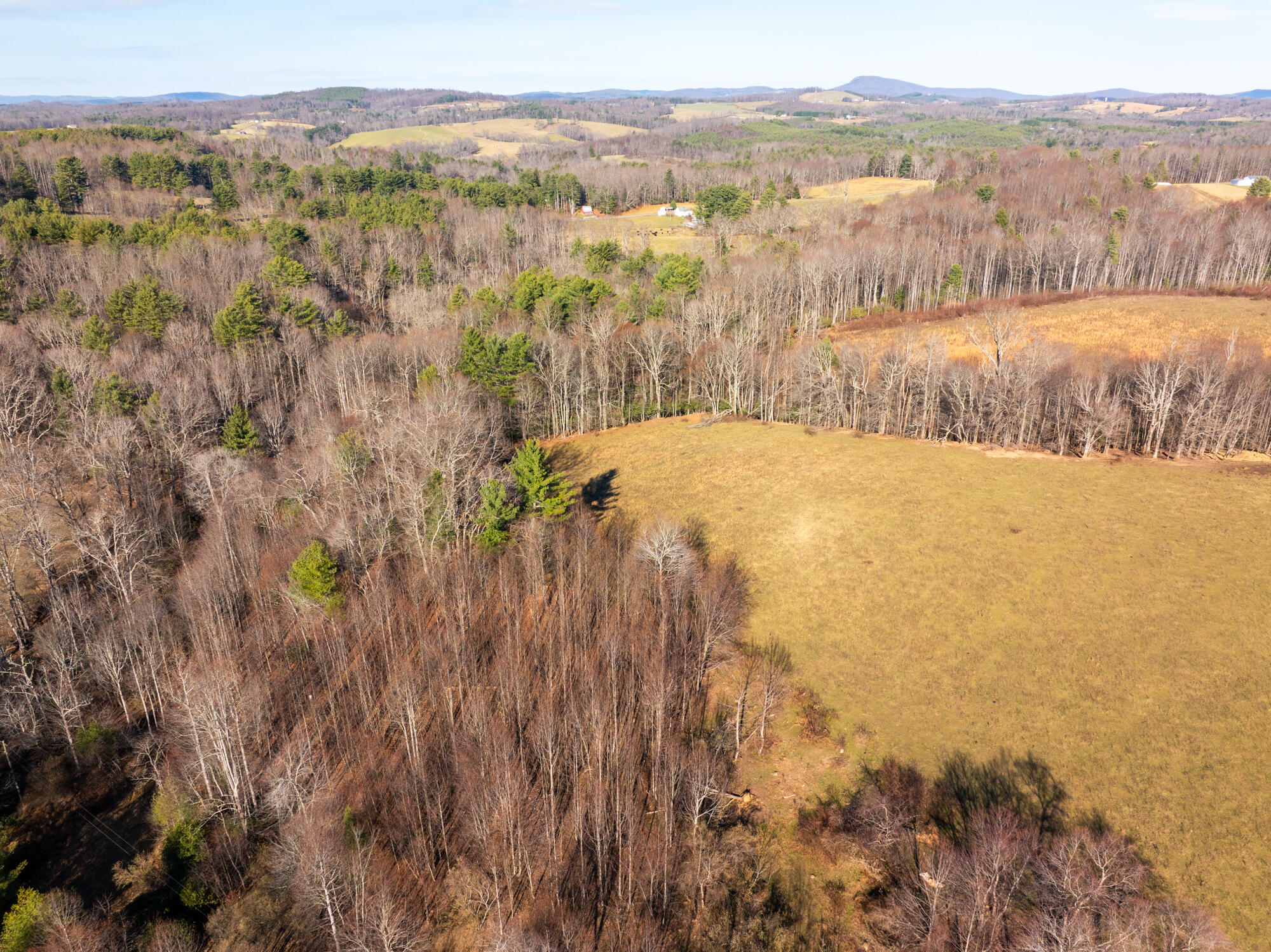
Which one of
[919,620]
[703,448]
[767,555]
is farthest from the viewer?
[703,448]

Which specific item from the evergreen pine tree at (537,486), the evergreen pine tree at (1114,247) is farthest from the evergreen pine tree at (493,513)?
the evergreen pine tree at (1114,247)

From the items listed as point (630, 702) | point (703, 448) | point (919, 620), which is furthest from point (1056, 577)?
point (703, 448)

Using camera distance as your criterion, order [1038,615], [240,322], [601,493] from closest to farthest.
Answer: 1. [1038,615]
2. [601,493]
3. [240,322]

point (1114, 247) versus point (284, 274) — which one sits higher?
point (1114, 247)

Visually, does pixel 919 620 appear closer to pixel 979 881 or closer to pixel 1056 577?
pixel 1056 577

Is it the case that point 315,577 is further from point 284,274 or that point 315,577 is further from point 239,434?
point 284,274

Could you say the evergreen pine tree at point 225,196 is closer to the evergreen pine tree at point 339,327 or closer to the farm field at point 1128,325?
the evergreen pine tree at point 339,327

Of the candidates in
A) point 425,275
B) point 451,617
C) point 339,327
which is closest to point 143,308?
point 339,327

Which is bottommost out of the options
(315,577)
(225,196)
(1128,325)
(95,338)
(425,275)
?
(315,577)
